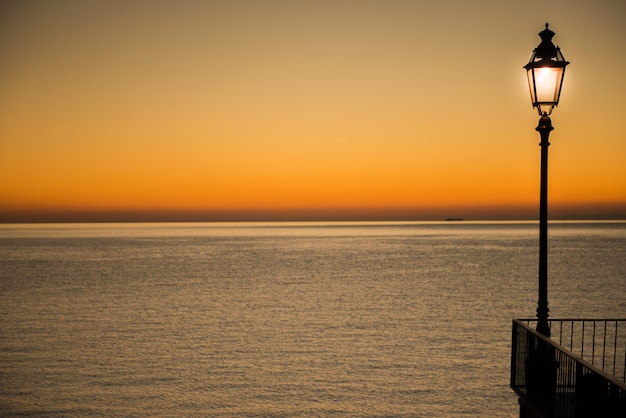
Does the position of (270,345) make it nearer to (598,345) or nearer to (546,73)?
(598,345)

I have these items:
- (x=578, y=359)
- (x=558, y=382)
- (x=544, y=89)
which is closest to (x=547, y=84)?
(x=544, y=89)

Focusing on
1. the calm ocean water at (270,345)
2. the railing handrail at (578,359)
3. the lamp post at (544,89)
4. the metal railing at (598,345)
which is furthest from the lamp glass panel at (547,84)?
the metal railing at (598,345)

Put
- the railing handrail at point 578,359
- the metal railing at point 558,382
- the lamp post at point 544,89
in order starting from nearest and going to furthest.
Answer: the railing handrail at point 578,359 → the metal railing at point 558,382 → the lamp post at point 544,89

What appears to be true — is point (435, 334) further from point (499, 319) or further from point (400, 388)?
point (400, 388)

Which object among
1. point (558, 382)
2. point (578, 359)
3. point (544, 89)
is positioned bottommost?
point (558, 382)

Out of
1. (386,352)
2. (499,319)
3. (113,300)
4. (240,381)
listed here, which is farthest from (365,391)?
(113,300)

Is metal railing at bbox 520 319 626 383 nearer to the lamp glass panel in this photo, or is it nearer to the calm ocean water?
the calm ocean water

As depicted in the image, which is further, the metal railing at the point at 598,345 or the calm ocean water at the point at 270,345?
the metal railing at the point at 598,345

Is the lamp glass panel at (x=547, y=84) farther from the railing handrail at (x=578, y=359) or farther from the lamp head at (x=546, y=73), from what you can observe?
the railing handrail at (x=578, y=359)

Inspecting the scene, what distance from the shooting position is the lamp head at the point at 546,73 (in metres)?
9.61

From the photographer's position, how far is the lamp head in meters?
9.61

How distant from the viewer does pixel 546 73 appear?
9.63 meters

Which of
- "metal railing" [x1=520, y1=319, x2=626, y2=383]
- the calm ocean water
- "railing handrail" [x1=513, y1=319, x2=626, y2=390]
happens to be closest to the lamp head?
"railing handrail" [x1=513, y1=319, x2=626, y2=390]

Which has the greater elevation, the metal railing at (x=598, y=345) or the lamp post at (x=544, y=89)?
the lamp post at (x=544, y=89)
